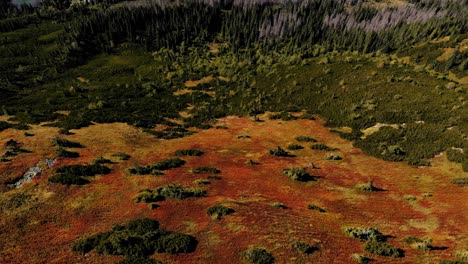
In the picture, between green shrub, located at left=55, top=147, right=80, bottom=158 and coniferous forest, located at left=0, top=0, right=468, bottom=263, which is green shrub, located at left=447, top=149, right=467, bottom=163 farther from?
green shrub, located at left=55, top=147, right=80, bottom=158

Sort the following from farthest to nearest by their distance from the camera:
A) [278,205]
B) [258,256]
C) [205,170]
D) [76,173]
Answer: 1. [205,170]
2. [76,173]
3. [278,205]
4. [258,256]

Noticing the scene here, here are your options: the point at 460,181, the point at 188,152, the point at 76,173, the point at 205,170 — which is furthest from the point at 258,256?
the point at 460,181

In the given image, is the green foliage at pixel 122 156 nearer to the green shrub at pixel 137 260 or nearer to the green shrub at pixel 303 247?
the green shrub at pixel 137 260

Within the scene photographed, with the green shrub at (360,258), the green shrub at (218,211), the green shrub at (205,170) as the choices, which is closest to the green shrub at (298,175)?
the green shrub at (205,170)

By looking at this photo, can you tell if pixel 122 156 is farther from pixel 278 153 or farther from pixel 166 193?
pixel 278 153

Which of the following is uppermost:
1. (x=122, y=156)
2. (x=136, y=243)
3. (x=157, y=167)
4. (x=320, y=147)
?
(x=136, y=243)

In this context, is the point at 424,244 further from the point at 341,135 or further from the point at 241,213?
the point at 341,135

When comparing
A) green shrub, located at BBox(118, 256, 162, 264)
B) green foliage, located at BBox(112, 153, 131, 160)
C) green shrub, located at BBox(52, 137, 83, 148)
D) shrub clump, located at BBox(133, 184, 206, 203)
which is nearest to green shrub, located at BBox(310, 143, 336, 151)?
shrub clump, located at BBox(133, 184, 206, 203)

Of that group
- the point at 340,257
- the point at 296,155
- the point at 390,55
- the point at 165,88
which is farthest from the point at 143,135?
the point at 390,55
